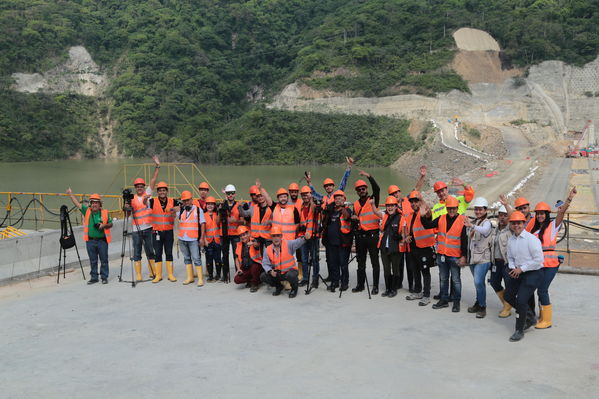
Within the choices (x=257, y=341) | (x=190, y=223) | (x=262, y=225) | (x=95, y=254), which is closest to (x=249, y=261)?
(x=262, y=225)

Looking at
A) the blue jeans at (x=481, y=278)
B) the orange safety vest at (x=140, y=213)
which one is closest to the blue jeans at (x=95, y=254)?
the orange safety vest at (x=140, y=213)

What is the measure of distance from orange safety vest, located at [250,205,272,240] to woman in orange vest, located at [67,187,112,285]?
259 cm

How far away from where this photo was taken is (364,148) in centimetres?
6394

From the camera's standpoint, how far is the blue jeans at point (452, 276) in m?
7.01

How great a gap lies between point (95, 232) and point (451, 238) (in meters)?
6.00

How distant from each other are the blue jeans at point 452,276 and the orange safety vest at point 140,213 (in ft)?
16.5

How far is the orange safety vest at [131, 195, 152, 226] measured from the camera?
898 centimetres

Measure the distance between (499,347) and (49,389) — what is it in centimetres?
464

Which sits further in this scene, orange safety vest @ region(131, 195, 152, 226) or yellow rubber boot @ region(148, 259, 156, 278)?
yellow rubber boot @ region(148, 259, 156, 278)

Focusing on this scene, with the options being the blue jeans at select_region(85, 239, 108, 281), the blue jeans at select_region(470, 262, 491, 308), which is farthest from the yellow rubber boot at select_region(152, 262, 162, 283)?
the blue jeans at select_region(470, 262, 491, 308)

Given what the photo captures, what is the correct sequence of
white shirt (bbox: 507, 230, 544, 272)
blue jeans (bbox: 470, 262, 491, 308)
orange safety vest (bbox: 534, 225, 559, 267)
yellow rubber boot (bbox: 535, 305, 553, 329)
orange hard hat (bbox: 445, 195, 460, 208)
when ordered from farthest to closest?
orange hard hat (bbox: 445, 195, 460, 208)
blue jeans (bbox: 470, 262, 491, 308)
yellow rubber boot (bbox: 535, 305, 553, 329)
orange safety vest (bbox: 534, 225, 559, 267)
white shirt (bbox: 507, 230, 544, 272)

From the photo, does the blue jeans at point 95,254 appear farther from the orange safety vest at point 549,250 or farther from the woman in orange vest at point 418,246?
the orange safety vest at point 549,250

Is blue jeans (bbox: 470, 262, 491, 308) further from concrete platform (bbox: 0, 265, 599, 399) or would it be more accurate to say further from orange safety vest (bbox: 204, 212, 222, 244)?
orange safety vest (bbox: 204, 212, 222, 244)

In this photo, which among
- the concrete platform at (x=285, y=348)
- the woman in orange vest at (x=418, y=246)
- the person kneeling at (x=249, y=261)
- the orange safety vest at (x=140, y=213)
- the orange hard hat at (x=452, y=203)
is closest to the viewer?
the concrete platform at (x=285, y=348)
